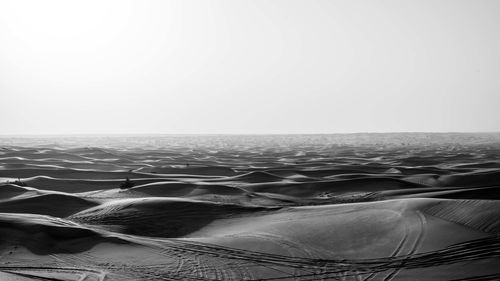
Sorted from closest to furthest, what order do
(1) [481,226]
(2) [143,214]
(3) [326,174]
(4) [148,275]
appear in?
(4) [148,275] → (1) [481,226] → (2) [143,214] → (3) [326,174]

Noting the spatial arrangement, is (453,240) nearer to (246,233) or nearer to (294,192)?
(246,233)

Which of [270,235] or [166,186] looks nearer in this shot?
[270,235]

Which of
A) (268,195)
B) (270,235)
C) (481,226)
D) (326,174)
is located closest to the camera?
(481,226)

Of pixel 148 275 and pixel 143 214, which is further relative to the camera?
pixel 143 214

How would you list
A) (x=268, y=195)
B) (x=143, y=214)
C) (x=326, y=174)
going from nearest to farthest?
(x=143, y=214) < (x=268, y=195) < (x=326, y=174)

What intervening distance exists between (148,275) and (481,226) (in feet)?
10.2

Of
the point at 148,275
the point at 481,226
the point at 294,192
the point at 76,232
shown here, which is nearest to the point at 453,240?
the point at 481,226

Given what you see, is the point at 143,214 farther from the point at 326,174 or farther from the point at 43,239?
the point at 326,174

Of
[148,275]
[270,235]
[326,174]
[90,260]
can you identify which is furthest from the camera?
[326,174]

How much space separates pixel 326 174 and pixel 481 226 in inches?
264

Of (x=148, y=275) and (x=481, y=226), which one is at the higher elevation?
(x=481, y=226)

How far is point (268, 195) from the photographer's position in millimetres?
7723

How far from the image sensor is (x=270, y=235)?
14.8 ft

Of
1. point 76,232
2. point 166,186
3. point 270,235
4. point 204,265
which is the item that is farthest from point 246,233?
point 166,186
